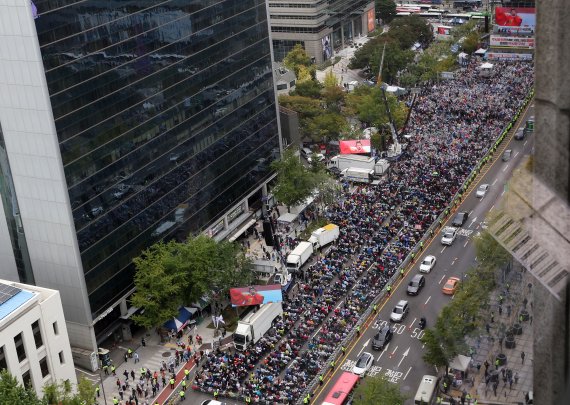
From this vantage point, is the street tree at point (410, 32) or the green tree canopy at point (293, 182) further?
the street tree at point (410, 32)

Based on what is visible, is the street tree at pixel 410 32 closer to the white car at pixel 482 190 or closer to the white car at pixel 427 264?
the white car at pixel 482 190

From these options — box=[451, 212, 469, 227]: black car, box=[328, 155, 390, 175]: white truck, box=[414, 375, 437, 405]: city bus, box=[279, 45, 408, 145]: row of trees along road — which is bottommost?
box=[451, 212, 469, 227]: black car

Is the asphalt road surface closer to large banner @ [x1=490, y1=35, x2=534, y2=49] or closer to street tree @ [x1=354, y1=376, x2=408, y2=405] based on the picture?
street tree @ [x1=354, y1=376, x2=408, y2=405]

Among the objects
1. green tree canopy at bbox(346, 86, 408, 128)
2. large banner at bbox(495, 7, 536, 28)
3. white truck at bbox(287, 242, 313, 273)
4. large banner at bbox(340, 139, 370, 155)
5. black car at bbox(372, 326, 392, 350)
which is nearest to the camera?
black car at bbox(372, 326, 392, 350)

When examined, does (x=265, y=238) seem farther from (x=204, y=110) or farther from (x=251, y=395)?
(x=251, y=395)

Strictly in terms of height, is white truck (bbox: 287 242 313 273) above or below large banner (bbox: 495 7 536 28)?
below

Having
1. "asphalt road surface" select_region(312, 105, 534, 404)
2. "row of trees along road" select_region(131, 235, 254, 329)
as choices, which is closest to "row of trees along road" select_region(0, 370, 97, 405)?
"row of trees along road" select_region(131, 235, 254, 329)

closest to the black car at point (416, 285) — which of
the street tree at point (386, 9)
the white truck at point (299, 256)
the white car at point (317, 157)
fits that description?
the white truck at point (299, 256)
